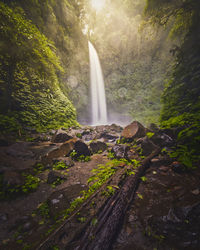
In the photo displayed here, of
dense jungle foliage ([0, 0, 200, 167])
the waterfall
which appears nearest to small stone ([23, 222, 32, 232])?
dense jungle foliage ([0, 0, 200, 167])

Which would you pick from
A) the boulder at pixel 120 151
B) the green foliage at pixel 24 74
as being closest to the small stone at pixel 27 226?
the boulder at pixel 120 151

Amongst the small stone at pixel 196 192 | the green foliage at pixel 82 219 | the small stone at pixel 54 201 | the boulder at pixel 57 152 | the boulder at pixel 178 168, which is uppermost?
the boulder at pixel 57 152

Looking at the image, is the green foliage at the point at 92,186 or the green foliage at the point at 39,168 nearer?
the green foliage at the point at 92,186

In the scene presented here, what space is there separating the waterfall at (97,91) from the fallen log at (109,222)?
19489 mm

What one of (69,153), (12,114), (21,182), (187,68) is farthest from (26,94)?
(187,68)

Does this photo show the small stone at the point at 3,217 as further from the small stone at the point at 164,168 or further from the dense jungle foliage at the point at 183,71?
the dense jungle foliage at the point at 183,71

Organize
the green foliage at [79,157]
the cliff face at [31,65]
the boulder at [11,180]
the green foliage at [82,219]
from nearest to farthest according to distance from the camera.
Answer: the green foliage at [82,219] → the boulder at [11,180] → the green foliage at [79,157] → the cliff face at [31,65]

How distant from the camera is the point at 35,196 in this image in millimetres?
2510

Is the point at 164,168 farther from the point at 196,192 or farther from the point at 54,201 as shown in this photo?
the point at 54,201

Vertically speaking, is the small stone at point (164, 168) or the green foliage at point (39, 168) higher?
the green foliage at point (39, 168)

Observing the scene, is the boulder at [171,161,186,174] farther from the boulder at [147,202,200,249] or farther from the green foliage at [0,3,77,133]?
the green foliage at [0,3,77,133]

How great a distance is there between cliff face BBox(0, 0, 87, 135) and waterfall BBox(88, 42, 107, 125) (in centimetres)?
810

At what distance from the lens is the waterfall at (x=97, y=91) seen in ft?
71.2

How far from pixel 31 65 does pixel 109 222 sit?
8545 mm
